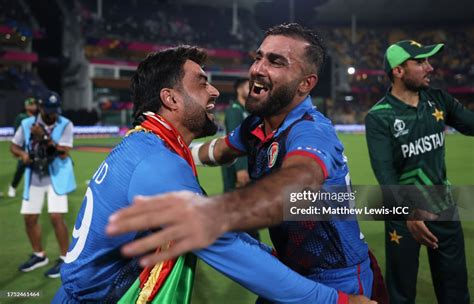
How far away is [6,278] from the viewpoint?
4953 mm

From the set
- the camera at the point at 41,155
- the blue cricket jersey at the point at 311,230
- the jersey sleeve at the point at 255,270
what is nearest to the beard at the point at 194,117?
the blue cricket jersey at the point at 311,230

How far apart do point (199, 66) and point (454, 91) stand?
4201 centimetres

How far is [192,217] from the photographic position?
1.13m

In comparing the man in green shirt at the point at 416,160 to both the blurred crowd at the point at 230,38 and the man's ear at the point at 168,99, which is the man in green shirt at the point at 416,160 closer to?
the man's ear at the point at 168,99

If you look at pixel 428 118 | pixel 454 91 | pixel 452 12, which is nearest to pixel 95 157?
pixel 428 118

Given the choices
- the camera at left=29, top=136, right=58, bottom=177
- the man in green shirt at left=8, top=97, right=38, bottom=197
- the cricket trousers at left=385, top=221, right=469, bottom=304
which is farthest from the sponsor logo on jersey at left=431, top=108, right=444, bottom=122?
the man in green shirt at left=8, top=97, right=38, bottom=197

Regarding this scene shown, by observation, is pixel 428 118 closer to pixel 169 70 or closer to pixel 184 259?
pixel 169 70

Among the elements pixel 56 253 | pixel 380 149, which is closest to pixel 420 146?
pixel 380 149

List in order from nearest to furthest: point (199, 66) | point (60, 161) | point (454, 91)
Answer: point (199, 66)
point (60, 161)
point (454, 91)

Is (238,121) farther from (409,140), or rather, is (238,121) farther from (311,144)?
(311,144)

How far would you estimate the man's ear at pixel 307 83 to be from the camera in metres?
2.13

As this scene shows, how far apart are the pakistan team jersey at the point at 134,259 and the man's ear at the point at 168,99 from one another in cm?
32

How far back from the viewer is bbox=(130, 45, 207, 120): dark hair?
7.57 ft

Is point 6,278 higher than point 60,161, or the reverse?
point 60,161
